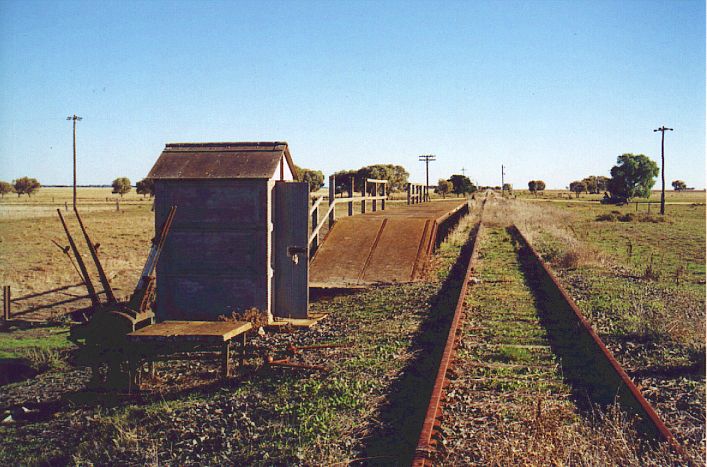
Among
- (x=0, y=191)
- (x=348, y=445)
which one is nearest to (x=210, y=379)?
(x=348, y=445)

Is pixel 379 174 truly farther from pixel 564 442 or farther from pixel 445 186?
pixel 564 442

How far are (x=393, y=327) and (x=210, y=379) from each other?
2497 mm

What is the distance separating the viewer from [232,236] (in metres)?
7.39

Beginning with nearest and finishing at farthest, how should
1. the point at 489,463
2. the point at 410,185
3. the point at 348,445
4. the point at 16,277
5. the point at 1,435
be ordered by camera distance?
the point at 489,463 < the point at 348,445 < the point at 1,435 < the point at 16,277 < the point at 410,185

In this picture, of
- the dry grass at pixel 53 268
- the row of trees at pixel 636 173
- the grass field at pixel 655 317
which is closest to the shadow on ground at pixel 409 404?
the grass field at pixel 655 317

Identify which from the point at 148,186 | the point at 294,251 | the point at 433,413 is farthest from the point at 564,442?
the point at 148,186

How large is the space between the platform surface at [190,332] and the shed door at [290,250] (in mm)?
1837

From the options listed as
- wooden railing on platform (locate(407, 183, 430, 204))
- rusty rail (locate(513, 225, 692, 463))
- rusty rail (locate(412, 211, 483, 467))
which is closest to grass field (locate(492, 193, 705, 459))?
rusty rail (locate(513, 225, 692, 463))

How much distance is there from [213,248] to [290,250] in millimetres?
956

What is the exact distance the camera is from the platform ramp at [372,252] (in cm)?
1008

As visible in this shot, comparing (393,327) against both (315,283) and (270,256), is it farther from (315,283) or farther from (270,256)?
(315,283)

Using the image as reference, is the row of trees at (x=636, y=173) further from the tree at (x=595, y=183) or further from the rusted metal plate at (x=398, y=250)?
the rusted metal plate at (x=398, y=250)

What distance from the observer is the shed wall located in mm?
7332

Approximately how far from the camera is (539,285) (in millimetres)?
10539
